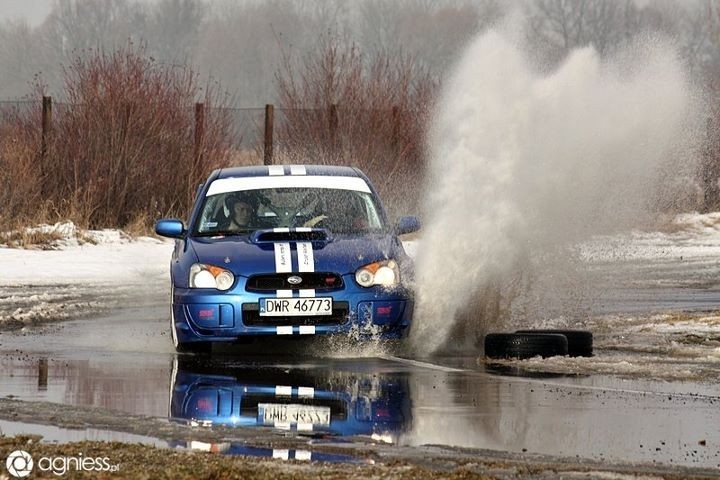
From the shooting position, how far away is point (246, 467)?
7.84m

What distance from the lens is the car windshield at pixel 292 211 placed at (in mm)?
14367

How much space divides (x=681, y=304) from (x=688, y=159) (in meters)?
21.4

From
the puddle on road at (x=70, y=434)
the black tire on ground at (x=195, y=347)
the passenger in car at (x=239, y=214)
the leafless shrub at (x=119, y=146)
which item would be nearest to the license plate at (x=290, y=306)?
the black tire on ground at (x=195, y=347)

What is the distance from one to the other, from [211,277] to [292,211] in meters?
1.68

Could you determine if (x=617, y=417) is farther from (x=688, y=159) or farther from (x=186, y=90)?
(x=688, y=159)

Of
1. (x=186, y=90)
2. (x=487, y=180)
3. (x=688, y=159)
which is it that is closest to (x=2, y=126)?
(x=186, y=90)

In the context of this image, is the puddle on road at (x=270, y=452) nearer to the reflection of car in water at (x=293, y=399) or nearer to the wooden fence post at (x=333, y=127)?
the reflection of car in water at (x=293, y=399)

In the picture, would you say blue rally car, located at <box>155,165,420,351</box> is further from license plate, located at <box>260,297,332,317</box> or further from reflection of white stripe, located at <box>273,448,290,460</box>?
reflection of white stripe, located at <box>273,448,290,460</box>

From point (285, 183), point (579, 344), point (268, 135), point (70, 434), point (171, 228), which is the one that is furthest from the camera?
point (268, 135)

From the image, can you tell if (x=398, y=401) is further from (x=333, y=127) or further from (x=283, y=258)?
(x=333, y=127)

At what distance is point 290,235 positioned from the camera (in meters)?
13.8

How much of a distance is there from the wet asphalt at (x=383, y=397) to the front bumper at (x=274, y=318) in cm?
24

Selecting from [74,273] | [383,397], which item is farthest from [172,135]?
[383,397]
